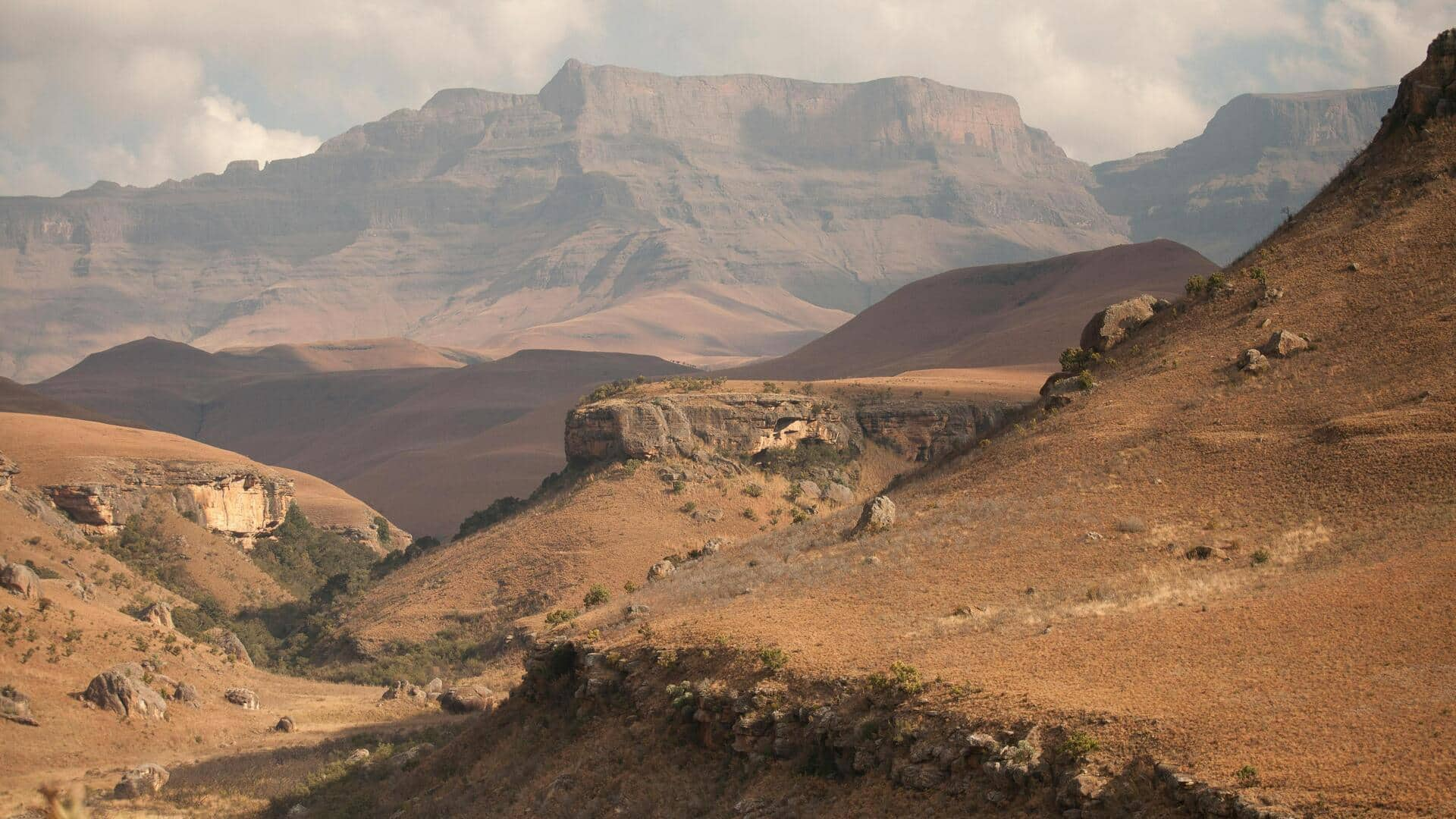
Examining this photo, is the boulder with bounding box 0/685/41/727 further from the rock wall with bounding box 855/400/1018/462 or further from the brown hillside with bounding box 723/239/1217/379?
the brown hillside with bounding box 723/239/1217/379

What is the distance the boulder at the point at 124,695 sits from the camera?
3950 centimetres

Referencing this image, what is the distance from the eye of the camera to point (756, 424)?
64.6 metres

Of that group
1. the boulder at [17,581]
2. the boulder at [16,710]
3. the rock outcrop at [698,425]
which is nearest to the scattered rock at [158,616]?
the boulder at [17,581]

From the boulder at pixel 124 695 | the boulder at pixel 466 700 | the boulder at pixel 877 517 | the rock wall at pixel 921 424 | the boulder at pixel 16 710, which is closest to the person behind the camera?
the boulder at pixel 877 517

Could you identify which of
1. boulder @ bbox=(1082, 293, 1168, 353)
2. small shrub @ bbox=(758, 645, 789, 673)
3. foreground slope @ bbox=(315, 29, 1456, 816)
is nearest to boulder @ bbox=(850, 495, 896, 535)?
foreground slope @ bbox=(315, 29, 1456, 816)

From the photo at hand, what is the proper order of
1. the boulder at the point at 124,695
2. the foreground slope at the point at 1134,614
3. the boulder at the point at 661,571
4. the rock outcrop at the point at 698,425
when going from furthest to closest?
the rock outcrop at the point at 698,425 < the boulder at the point at 124,695 < the boulder at the point at 661,571 < the foreground slope at the point at 1134,614

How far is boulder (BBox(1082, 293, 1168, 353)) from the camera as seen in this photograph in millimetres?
37688

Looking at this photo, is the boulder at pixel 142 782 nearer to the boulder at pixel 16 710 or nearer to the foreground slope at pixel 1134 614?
the boulder at pixel 16 710

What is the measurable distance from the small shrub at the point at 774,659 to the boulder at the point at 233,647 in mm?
34777

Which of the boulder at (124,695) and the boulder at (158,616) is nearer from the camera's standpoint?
the boulder at (124,695)

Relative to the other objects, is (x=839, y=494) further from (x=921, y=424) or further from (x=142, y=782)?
(x=142, y=782)

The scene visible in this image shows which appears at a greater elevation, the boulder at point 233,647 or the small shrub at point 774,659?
the small shrub at point 774,659

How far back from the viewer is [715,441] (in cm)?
6391

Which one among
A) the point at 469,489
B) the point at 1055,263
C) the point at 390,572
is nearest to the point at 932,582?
the point at 390,572
